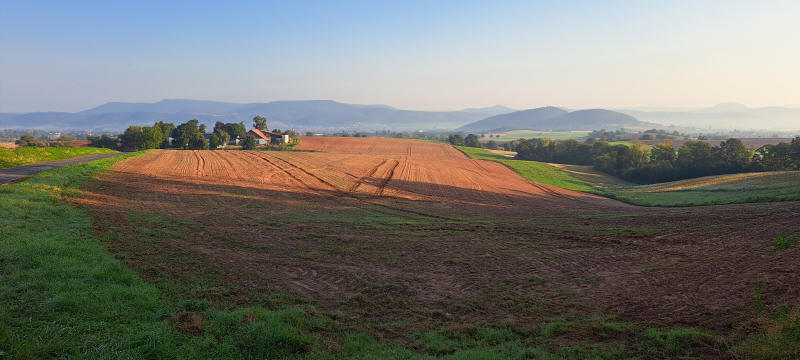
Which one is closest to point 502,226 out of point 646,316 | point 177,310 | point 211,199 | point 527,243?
point 527,243

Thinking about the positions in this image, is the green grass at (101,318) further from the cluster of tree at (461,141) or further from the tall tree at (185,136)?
the cluster of tree at (461,141)

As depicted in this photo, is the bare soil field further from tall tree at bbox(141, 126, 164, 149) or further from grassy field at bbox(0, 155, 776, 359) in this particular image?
tall tree at bbox(141, 126, 164, 149)

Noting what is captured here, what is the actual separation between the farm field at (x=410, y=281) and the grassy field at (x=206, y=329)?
44mm

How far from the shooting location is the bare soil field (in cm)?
1009

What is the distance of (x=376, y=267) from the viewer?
1370cm

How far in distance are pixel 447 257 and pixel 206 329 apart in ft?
30.7

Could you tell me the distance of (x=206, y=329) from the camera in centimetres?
791

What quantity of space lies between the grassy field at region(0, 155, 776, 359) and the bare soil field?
0.44 m

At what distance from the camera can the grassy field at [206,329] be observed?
6980 millimetres

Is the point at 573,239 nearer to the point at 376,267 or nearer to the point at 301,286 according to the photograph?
the point at 376,267

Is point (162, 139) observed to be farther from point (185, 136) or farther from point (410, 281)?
point (410, 281)

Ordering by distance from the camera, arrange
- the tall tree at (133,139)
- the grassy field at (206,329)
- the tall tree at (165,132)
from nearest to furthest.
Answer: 1. the grassy field at (206,329)
2. the tall tree at (133,139)
3. the tall tree at (165,132)

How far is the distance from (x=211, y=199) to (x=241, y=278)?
56.5 feet

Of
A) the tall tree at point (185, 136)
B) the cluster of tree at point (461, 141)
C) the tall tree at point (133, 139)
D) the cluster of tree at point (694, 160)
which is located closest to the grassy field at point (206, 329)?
the cluster of tree at point (694, 160)
